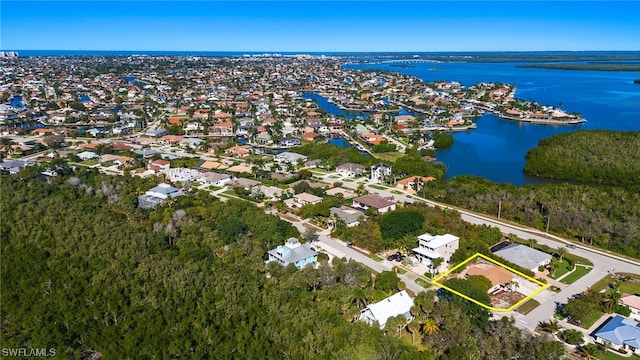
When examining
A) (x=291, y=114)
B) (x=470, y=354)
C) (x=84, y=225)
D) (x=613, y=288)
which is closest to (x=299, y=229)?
(x=84, y=225)

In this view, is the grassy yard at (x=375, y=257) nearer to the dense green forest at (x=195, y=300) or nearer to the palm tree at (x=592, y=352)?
the dense green forest at (x=195, y=300)

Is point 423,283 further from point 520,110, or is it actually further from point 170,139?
point 520,110

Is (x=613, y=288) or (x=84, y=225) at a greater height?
(x=84, y=225)

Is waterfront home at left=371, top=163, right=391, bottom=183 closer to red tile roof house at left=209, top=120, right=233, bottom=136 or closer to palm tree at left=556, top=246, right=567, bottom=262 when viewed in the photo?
palm tree at left=556, top=246, right=567, bottom=262

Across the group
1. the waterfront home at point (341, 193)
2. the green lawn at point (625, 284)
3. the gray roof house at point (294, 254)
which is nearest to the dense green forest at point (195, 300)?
the gray roof house at point (294, 254)

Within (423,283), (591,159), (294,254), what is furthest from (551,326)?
(591,159)

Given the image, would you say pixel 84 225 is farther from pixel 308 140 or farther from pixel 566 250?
pixel 308 140
